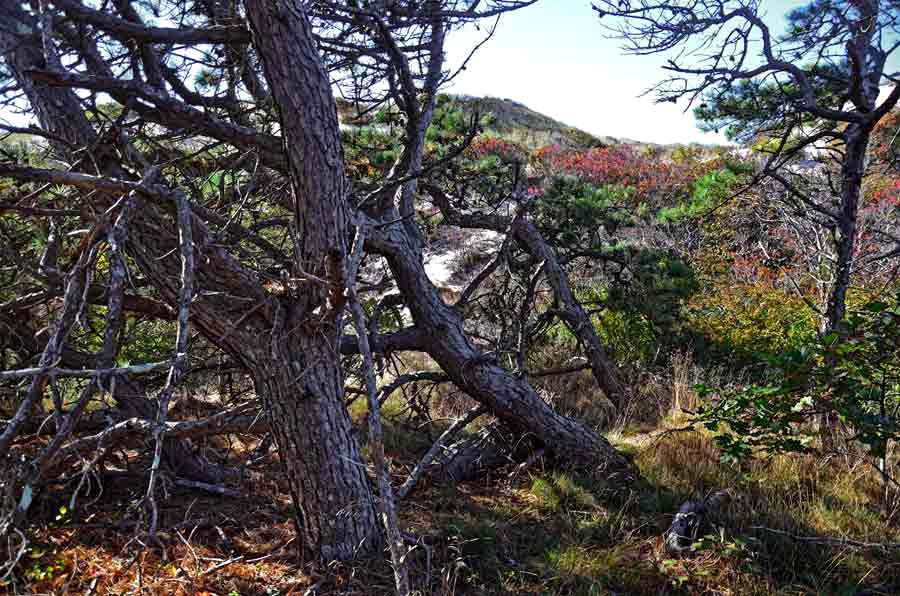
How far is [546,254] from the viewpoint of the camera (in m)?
5.22

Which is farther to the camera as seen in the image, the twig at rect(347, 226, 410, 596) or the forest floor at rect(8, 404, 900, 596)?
the forest floor at rect(8, 404, 900, 596)

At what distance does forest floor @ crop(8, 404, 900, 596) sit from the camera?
3078 mm

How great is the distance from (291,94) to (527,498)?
3081mm

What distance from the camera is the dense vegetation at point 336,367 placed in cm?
248

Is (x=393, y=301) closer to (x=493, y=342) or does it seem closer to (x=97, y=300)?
(x=493, y=342)

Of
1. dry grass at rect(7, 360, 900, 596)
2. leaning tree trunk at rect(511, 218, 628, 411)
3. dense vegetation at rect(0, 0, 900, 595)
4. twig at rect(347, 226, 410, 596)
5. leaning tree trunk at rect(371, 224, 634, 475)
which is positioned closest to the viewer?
twig at rect(347, 226, 410, 596)

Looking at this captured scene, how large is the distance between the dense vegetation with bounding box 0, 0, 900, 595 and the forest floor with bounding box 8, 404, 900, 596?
2cm

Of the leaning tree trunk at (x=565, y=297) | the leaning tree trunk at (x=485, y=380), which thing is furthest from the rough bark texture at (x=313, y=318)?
the leaning tree trunk at (x=565, y=297)

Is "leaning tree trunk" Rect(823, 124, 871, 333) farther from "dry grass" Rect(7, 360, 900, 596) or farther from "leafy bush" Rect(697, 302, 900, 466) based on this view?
"leafy bush" Rect(697, 302, 900, 466)

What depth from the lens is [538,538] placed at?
3695mm

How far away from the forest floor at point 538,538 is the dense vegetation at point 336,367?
21mm

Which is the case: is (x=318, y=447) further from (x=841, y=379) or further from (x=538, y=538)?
(x=841, y=379)

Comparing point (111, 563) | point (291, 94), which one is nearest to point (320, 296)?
point (291, 94)

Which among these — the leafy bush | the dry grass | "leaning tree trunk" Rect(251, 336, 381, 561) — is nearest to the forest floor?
the dry grass
